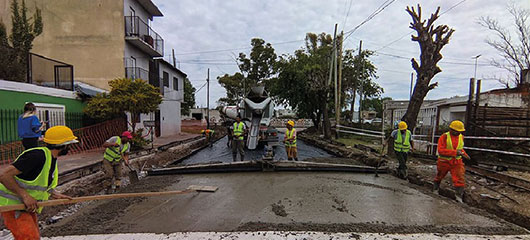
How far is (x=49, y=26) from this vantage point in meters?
14.2

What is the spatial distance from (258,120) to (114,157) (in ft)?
21.5

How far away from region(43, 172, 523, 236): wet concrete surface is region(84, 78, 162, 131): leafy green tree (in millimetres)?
5048

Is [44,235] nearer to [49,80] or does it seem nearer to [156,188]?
[156,188]

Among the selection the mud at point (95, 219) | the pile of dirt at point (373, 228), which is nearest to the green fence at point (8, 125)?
the mud at point (95, 219)

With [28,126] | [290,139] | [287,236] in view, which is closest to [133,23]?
[28,126]

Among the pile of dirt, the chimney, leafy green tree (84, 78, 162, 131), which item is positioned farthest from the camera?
the chimney

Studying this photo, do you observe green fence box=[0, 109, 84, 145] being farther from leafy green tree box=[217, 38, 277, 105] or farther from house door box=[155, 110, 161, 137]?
leafy green tree box=[217, 38, 277, 105]

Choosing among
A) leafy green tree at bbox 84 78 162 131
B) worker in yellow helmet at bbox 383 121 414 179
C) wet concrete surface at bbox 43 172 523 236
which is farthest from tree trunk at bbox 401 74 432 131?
leafy green tree at bbox 84 78 162 131

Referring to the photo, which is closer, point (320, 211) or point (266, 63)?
point (320, 211)

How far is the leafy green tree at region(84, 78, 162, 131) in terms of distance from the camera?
972cm

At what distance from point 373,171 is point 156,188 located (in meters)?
5.40

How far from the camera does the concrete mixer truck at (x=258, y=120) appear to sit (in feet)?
36.6

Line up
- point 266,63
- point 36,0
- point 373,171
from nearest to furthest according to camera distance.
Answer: point 373,171
point 36,0
point 266,63

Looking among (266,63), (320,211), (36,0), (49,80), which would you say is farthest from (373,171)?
(266,63)
